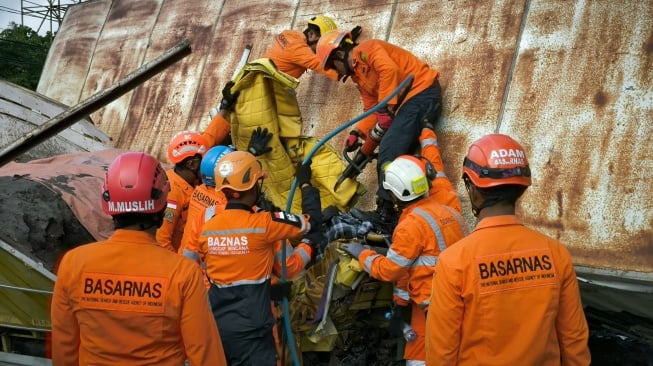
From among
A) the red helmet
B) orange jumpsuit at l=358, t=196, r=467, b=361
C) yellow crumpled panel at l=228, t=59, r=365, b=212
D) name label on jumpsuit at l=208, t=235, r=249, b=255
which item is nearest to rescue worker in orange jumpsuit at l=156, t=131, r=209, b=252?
yellow crumpled panel at l=228, t=59, r=365, b=212

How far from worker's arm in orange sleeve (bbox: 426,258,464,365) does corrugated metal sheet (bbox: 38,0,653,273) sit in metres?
2.51

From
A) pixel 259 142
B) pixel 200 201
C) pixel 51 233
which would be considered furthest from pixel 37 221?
pixel 259 142

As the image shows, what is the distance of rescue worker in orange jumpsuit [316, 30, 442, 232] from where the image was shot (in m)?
5.40

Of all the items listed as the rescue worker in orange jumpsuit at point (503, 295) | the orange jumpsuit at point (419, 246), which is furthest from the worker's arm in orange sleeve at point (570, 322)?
the orange jumpsuit at point (419, 246)

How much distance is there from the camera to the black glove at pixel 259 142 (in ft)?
18.4

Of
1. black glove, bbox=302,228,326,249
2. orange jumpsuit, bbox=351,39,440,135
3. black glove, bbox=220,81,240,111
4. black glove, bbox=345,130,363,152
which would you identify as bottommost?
black glove, bbox=302,228,326,249

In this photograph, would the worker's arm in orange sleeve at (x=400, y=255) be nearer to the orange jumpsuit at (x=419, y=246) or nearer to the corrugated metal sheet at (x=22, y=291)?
the orange jumpsuit at (x=419, y=246)

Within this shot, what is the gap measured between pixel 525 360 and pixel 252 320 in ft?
5.86

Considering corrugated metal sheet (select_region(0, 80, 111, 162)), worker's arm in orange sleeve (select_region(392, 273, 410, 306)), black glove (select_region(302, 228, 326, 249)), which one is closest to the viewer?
worker's arm in orange sleeve (select_region(392, 273, 410, 306))

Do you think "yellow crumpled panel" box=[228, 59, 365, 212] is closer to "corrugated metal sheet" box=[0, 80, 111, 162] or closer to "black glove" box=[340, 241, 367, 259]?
"black glove" box=[340, 241, 367, 259]

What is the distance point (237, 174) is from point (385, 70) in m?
2.12

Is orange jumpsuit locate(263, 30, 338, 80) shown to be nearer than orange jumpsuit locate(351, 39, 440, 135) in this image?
No

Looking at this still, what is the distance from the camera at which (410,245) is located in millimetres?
3789

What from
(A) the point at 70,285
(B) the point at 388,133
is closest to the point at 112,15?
(B) the point at 388,133
